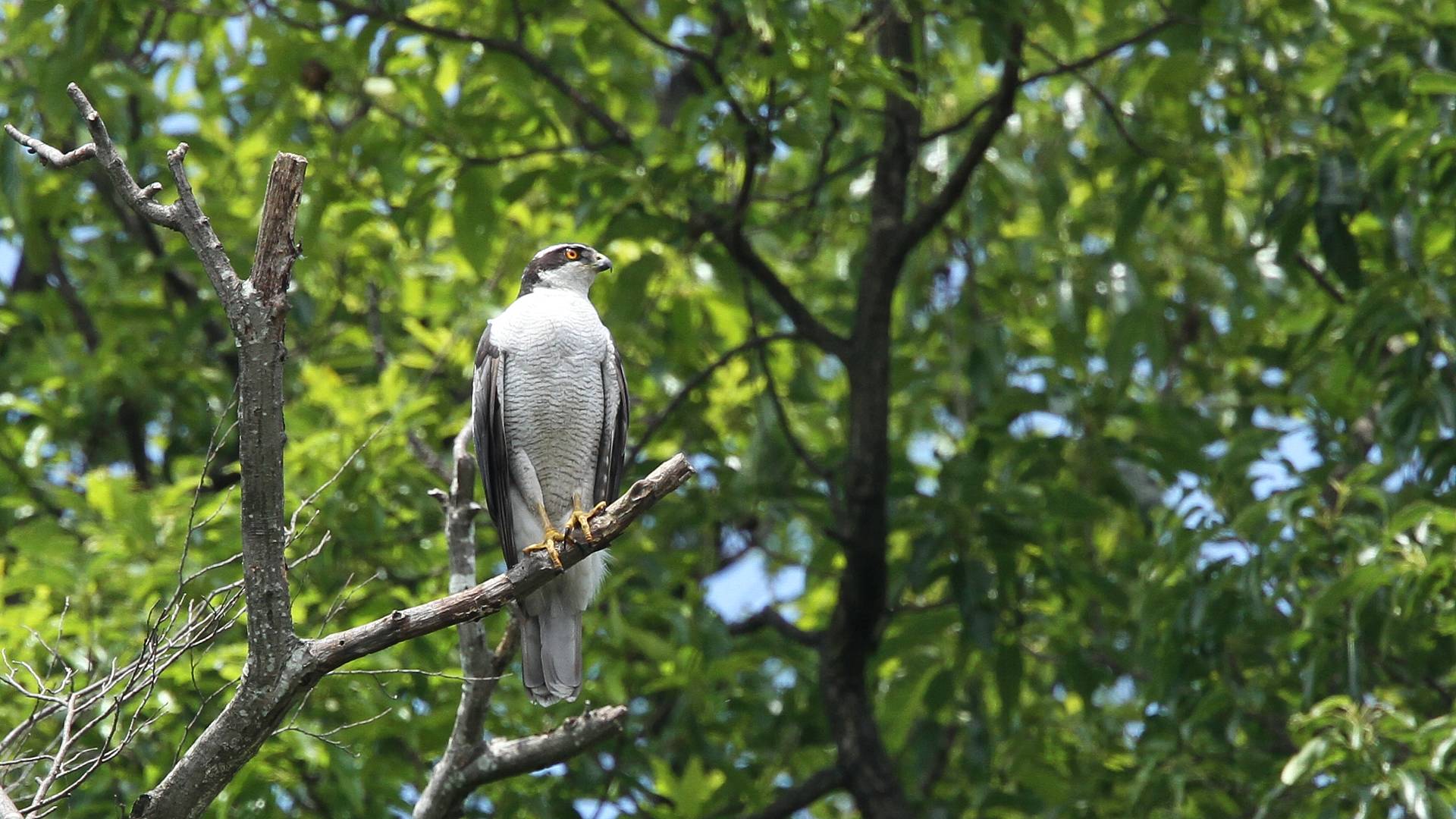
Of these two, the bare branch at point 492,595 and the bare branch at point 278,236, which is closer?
the bare branch at point 278,236

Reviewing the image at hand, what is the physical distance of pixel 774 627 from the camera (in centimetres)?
716

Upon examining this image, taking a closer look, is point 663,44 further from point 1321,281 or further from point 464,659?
point 1321,281

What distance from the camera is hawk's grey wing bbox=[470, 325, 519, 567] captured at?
5168 millimetres

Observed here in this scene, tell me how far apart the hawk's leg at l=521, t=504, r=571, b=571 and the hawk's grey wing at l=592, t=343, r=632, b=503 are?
330 mm

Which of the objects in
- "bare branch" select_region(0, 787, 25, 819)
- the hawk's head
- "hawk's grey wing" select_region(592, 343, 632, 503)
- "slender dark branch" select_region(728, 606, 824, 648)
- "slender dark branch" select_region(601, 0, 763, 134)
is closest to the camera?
"bare branch" select_region(0, 787, 25, 819)

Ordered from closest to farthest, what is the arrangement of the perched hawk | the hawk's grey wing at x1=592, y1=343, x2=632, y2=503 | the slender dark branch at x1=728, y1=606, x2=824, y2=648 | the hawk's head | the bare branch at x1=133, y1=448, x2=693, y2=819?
1. the bare branch at x1=133, y1=448, x2=693, y2=819
2. the perched hawk
3. the hawk's grey wing at x1=592, y1=343, x2=632, y2=503
4. the hawk's head
5. the slender dark branch at x1=728, y1=606, x2=824, y2=648

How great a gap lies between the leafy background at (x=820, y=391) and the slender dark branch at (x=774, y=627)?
12 centimetres

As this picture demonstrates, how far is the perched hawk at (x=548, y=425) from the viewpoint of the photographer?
5.17m

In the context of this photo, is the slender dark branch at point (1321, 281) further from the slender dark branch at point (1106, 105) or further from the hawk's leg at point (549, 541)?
the hawk's leg at point (549, 541)

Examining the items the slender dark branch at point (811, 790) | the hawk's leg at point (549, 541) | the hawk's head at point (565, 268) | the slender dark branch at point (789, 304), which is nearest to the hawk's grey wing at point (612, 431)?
the hawk's leg at point (549, 541)

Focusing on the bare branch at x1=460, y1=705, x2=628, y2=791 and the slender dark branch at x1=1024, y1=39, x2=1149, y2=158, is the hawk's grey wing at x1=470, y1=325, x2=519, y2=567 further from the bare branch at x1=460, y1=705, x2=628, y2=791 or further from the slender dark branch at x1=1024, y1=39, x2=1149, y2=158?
the slender dark branch at x1=1024, y1=39, x2=1149, y2=158

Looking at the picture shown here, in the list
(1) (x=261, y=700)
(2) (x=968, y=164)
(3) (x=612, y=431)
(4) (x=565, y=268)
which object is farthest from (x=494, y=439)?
(2) (x=968, y=164)

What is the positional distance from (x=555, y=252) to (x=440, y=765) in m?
2.13

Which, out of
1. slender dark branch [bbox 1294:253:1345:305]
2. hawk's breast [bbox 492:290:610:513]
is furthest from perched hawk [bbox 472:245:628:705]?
slender dark branch [bbox 1294:253:1345:305]
